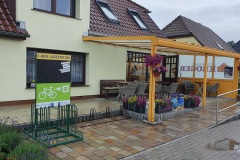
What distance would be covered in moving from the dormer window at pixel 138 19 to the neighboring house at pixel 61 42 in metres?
0.70

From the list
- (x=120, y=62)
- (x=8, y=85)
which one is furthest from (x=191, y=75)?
(x=8, y=85)

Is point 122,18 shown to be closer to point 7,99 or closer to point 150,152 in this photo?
point 7,99

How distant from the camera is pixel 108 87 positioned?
11750mm

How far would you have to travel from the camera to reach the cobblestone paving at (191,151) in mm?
5480

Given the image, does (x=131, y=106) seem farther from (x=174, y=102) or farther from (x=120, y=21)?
(x=120, y=21)

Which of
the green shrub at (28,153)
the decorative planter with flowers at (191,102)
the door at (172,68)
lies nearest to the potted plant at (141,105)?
the decorative planter with flowers at (191,102)

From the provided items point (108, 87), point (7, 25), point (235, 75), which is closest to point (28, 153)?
point (7, 25)

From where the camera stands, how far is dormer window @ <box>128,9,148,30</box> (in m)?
15.2

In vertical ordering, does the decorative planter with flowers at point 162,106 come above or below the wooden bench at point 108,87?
below

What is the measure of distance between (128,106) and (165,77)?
887 cm

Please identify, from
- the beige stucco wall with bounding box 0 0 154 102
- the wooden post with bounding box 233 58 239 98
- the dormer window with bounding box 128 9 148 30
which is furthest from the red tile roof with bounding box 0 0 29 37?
the wooden post with bounding box 233 58 239 98

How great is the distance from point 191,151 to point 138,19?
1138 cm

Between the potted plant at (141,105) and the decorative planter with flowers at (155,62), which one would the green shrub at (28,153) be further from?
the potted plant at (141,105)

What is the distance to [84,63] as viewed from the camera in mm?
11539
